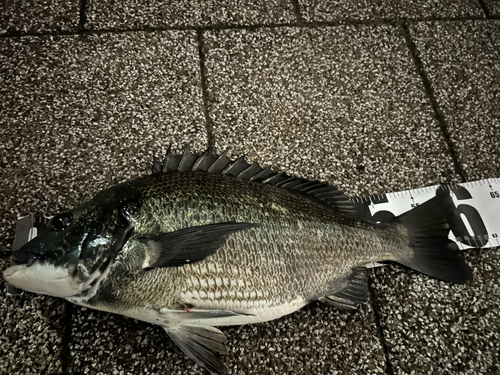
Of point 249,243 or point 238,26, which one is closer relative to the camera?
point 249,243

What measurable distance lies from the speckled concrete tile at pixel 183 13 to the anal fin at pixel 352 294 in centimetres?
→ 150

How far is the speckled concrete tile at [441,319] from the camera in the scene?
4.60 ft

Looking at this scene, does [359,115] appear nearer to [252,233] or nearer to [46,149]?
[252,233]

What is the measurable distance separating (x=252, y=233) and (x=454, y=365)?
94 cm

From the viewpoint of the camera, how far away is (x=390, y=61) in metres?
2.05

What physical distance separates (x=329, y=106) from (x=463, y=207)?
783 millimetres

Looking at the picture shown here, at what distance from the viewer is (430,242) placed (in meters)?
1.42

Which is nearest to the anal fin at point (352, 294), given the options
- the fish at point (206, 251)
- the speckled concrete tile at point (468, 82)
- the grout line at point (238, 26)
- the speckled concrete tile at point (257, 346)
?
the fish at point (206, 251)

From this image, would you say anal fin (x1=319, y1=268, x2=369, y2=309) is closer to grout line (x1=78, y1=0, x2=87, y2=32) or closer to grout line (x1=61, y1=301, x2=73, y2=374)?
grout line (x1=61, y1=301, x2=73, y2=374)

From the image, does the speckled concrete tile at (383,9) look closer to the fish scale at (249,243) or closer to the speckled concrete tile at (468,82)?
the speckled concrete tile at (468,82)

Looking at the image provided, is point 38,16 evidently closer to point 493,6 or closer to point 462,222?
point 462,222

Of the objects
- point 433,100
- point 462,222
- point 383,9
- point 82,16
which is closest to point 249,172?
point 462,222

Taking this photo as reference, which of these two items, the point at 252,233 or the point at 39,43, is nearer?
the point at 252,233

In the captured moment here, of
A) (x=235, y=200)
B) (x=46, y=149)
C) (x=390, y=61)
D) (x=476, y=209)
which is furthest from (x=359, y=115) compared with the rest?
(x=46, y=149)
